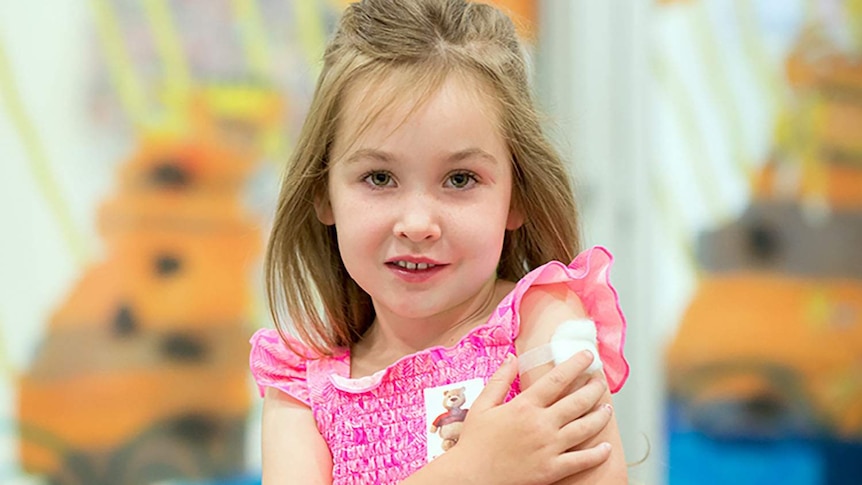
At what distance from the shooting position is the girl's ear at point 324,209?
127 cm

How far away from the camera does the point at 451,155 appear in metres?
1.12

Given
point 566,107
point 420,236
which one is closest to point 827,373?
point 566,107

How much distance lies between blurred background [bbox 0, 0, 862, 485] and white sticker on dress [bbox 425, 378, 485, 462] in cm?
92

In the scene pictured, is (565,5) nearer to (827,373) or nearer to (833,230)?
(833,230)

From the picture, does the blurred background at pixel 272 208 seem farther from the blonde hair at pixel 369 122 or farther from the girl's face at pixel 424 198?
the girl's face at pixel 424 198

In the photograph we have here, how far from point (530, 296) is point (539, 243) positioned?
0.13m

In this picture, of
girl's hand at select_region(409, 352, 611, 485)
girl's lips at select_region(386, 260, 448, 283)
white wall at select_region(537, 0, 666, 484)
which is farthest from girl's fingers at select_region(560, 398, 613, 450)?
white wall at select_region(537, 0, 666, 484)

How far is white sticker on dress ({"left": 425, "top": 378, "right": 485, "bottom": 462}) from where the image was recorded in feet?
3.77

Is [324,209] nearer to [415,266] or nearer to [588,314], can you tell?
[415,266]

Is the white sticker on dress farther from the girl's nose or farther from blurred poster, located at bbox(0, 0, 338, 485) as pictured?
blurred poster, located at bbox(0, 0, 338, 485)

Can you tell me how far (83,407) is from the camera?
2355 mm

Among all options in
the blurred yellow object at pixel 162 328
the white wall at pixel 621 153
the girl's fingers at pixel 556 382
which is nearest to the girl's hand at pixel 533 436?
the girl's fingers at pixel 556 382

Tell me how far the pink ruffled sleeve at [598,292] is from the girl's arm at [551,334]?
12 millimetres

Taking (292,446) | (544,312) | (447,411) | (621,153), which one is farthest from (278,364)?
(621,153)
